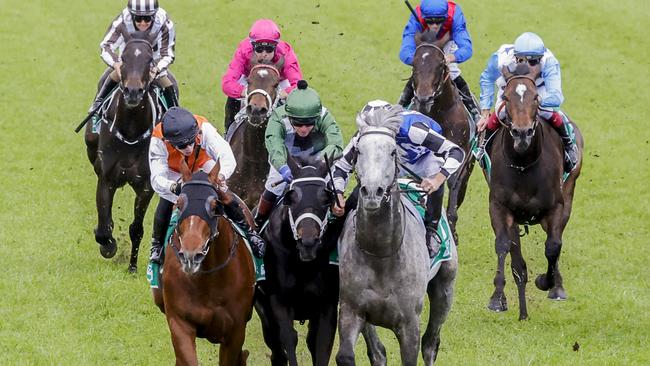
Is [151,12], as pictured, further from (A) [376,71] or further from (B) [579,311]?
(A) [376,71]

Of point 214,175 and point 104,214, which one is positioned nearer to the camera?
point 214,175

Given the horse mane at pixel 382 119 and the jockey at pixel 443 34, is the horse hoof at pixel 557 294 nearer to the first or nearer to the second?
the jockey at pixel 443 34

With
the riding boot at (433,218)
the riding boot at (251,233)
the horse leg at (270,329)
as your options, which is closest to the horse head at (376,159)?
the riding boot at (251,233)

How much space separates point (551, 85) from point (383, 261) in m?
4.71

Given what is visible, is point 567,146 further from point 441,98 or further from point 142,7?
point 142,7

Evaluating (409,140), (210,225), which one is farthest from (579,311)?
(210,225)

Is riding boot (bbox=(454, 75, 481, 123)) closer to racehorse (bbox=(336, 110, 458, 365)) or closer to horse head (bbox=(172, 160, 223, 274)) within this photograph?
racehorse (bbox=(336, 110, 458, 365))

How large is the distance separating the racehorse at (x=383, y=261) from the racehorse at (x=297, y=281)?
0.35 m

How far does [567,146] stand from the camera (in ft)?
40.7

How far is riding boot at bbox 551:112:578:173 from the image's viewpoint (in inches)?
483

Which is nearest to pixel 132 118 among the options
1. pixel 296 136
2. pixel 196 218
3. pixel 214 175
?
pixel 296 136

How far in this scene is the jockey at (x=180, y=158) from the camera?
8.44 metres

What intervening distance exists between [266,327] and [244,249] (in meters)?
0.90

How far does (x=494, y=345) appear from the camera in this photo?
35.5 feet
